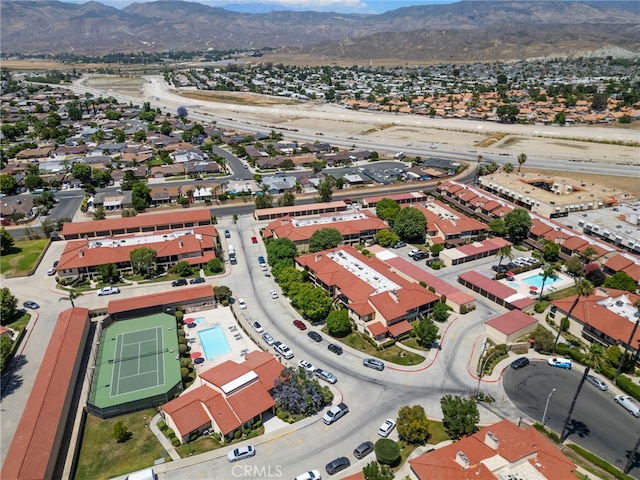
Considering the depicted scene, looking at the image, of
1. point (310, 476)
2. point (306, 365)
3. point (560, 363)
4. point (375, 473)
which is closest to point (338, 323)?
point (306, 365)

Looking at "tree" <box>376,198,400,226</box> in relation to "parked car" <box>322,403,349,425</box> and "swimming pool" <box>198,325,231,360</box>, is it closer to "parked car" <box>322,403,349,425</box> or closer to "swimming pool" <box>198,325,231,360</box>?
"swimming pool" <box>198,325,231,360</box>

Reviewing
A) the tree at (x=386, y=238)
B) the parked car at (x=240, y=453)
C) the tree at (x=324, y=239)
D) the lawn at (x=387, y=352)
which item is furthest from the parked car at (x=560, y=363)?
the tree at (x=324, y=239)

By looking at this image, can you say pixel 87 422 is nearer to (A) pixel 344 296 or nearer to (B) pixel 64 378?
(B) pixel 64 378

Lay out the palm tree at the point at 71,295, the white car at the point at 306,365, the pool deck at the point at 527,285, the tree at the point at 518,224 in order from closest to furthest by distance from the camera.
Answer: the white car at the point at 306,365, the palm tree at the point at 71,295, the pool deck at the point at 527,285, the tree at the point at 518,224

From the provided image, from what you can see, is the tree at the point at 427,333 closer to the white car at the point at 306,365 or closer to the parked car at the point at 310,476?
the white car at the point at 306,365

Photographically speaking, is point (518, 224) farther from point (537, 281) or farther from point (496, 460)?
point (496, 460)

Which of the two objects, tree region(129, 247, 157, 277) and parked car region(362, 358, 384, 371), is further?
tree region(129, 247, 157, 277)

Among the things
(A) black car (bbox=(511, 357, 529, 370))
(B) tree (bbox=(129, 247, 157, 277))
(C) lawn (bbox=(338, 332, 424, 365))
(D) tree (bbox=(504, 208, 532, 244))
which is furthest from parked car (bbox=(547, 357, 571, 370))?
(B) tree (bbox=(129, 247, 157, 277))
